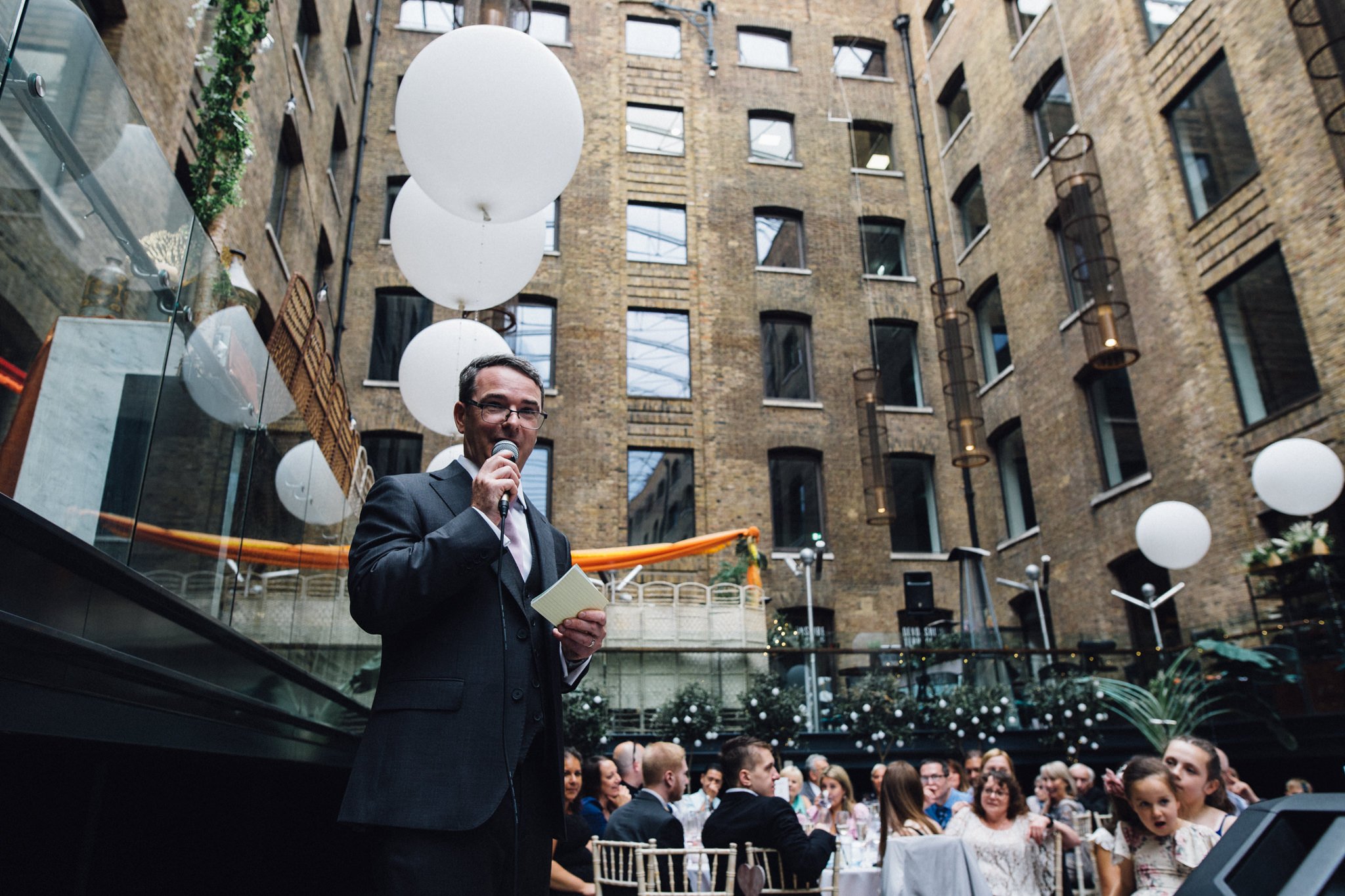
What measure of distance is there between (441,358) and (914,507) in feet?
46.9

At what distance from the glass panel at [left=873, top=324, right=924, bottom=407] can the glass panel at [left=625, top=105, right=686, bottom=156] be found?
20.1ft

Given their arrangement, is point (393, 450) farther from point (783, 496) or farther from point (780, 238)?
point (780, 238)

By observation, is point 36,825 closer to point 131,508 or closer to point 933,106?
point 131,508

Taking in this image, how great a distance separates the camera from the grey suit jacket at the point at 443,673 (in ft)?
5.49

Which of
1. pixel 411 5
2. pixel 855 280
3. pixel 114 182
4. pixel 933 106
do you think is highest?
pixel 411 5

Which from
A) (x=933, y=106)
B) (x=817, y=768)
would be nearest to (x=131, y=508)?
(x=817, y=768)

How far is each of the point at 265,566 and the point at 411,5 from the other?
19.0 m

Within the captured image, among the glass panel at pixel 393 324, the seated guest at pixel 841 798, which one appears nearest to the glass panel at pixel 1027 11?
the glass panel at pixel 393 324

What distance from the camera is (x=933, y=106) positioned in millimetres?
21266

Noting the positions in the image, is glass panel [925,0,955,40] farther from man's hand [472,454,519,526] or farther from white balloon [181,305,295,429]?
man's hand [472,454,519,526]

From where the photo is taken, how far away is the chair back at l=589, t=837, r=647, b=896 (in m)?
4.68

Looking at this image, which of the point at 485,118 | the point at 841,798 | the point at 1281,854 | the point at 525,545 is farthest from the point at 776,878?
the point at 485,118

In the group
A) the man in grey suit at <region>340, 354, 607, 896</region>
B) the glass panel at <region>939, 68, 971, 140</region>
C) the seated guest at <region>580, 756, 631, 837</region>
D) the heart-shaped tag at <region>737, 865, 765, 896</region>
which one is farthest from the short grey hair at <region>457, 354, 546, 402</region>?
the glass panel at <region>939, 68, 971, 140</region>

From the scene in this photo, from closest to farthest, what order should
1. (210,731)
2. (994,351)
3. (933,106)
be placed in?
(210,731) → (994,351) → (933,106)
